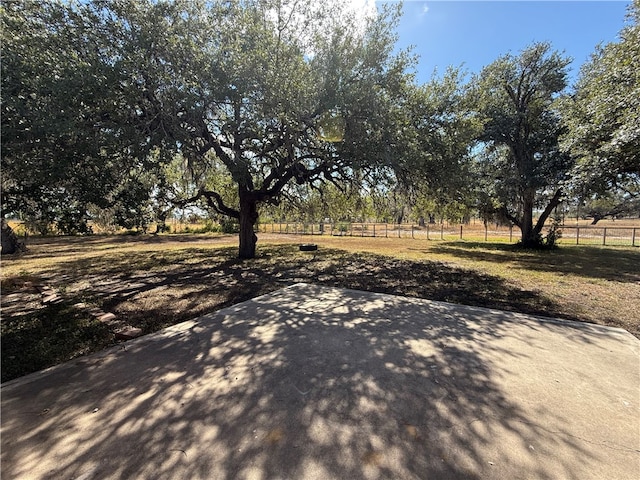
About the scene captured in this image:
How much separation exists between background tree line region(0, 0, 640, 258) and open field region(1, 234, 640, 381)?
1752mm

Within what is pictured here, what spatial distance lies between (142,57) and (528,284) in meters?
9.37

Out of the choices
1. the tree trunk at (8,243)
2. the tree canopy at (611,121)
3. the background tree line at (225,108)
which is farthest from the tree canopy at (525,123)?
the tree trunk at (8,243)

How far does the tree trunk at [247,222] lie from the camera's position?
33.9ft

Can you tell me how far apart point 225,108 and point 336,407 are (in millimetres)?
5924

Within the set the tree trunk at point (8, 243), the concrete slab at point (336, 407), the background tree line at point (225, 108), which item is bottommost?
the concrete slab at point (336, 407)

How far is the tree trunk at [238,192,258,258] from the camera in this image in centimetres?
1033

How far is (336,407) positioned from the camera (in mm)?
2213

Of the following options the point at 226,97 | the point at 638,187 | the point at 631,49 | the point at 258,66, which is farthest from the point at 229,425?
the point at 638,187

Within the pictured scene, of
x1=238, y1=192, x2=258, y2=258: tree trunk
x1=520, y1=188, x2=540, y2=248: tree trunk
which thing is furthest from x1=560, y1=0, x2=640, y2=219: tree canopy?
x1=238, y1=192, x2=258, y2=258: tree trunk

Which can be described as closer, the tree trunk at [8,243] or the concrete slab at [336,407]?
the concrete slab at [336,407]

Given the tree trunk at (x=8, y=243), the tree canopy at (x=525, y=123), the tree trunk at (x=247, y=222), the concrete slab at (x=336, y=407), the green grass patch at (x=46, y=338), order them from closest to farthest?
the concrete slab at (x=336, y=407)
the green grass patch at (x=46, y=338)
the tree trunk at (x=247, y=222)
the tree trunk at (x=8, y=243)
the tree canopy at (x=525, y=123)

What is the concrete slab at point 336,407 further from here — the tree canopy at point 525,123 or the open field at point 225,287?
the tree canopy at point 525,123

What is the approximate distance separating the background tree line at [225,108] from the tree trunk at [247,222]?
199 millimetres

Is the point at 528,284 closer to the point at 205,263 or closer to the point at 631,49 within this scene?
the point at 631,49
